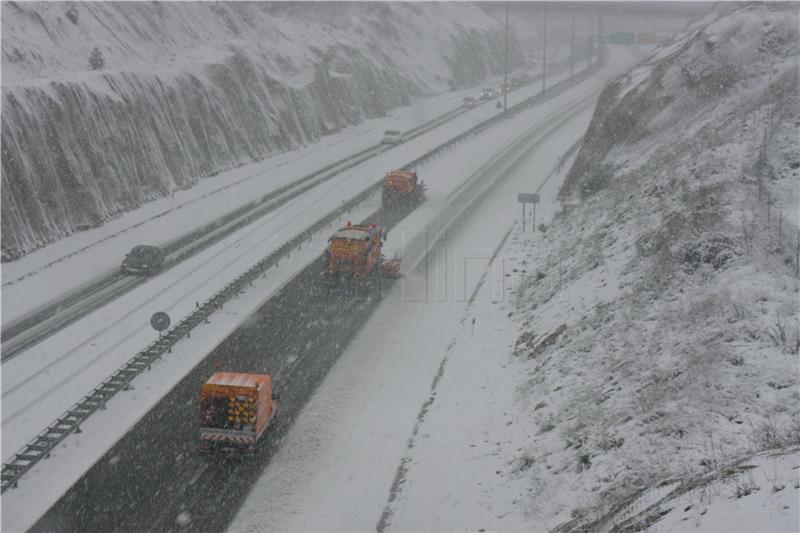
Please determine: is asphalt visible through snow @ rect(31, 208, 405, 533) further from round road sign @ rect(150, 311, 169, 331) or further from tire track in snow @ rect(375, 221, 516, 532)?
tire track in snow @ rect(375, 221, 516, 532)

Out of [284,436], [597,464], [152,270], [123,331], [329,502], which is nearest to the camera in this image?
[597,464]

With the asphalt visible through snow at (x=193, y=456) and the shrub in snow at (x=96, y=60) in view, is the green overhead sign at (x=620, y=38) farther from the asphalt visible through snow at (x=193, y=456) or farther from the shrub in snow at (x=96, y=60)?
the asphalt visible through snow at (x=193, y=456)

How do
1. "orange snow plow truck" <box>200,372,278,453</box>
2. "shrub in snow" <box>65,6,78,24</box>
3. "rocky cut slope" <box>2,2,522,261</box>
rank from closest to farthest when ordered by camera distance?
"orange snow plow truck" <box>200,372,278,453</box> → "rocky cut slope" <box>2,2,522,261</box> → "shrub in snow" <box>65,6,78,24</box>

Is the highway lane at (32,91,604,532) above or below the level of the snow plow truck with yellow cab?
below

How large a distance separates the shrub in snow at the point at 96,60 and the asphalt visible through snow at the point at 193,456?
29.9 m

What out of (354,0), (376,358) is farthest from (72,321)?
(354,0)

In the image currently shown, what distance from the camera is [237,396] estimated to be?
707 inches

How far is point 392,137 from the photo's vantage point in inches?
2650

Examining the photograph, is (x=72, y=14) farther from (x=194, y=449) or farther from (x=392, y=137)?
(x=194, y=449)

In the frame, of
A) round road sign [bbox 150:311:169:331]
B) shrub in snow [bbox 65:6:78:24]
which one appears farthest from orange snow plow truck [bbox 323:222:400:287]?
shrub in snow [bbox 65:6:78:24]

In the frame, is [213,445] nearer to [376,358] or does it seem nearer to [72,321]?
[376,358]

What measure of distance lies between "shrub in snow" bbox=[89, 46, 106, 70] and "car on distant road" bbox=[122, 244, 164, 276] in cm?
2126

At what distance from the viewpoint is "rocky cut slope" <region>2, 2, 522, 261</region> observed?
3862 centimetres

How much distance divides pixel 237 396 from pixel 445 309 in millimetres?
12951
